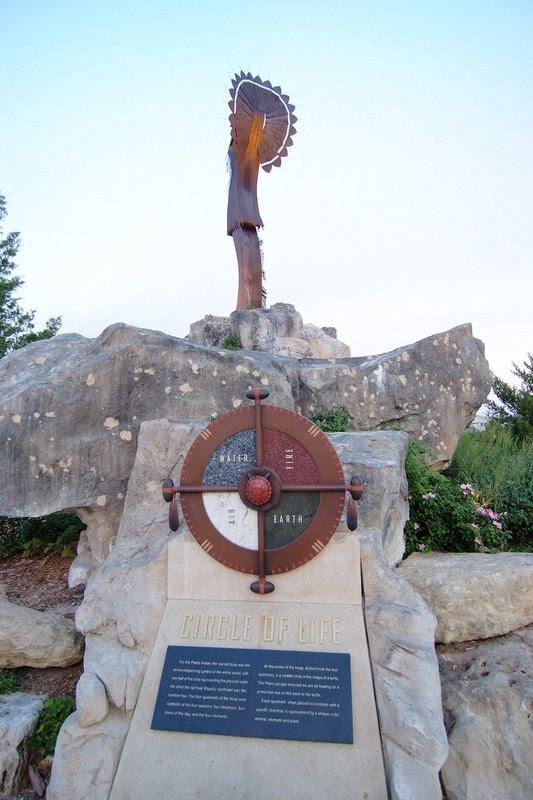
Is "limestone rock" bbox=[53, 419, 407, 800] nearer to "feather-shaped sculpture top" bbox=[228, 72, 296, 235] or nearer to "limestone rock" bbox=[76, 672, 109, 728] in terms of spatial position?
"limestone rock" bbox=[76, 672, 109, 728]

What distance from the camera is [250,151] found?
915cm

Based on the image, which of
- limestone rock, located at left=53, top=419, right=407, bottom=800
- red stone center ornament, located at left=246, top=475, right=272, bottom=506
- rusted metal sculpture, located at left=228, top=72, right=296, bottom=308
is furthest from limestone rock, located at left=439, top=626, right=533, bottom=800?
rusted metal sculpture, located at left=228, top=72, right=296, bottom=308

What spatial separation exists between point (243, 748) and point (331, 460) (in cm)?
139

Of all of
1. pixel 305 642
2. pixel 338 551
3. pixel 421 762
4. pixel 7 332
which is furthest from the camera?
pixel 7 332

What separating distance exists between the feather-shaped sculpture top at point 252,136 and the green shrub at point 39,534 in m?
5.92

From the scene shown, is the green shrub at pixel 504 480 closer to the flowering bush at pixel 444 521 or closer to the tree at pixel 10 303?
the flowering bush at pixel 444 521

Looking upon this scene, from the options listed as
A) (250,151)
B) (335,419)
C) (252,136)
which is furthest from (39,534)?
(252,136)

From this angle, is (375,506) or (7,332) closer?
(375,506)

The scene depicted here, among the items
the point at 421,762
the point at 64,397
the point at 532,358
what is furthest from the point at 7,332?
the point at 532,358

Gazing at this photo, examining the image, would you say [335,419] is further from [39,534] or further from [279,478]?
[39,534]

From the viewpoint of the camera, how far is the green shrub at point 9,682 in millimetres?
3225

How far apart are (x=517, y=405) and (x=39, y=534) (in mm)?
9387

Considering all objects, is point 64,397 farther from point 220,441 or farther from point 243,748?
point 243,748

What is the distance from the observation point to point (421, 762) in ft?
6.99
